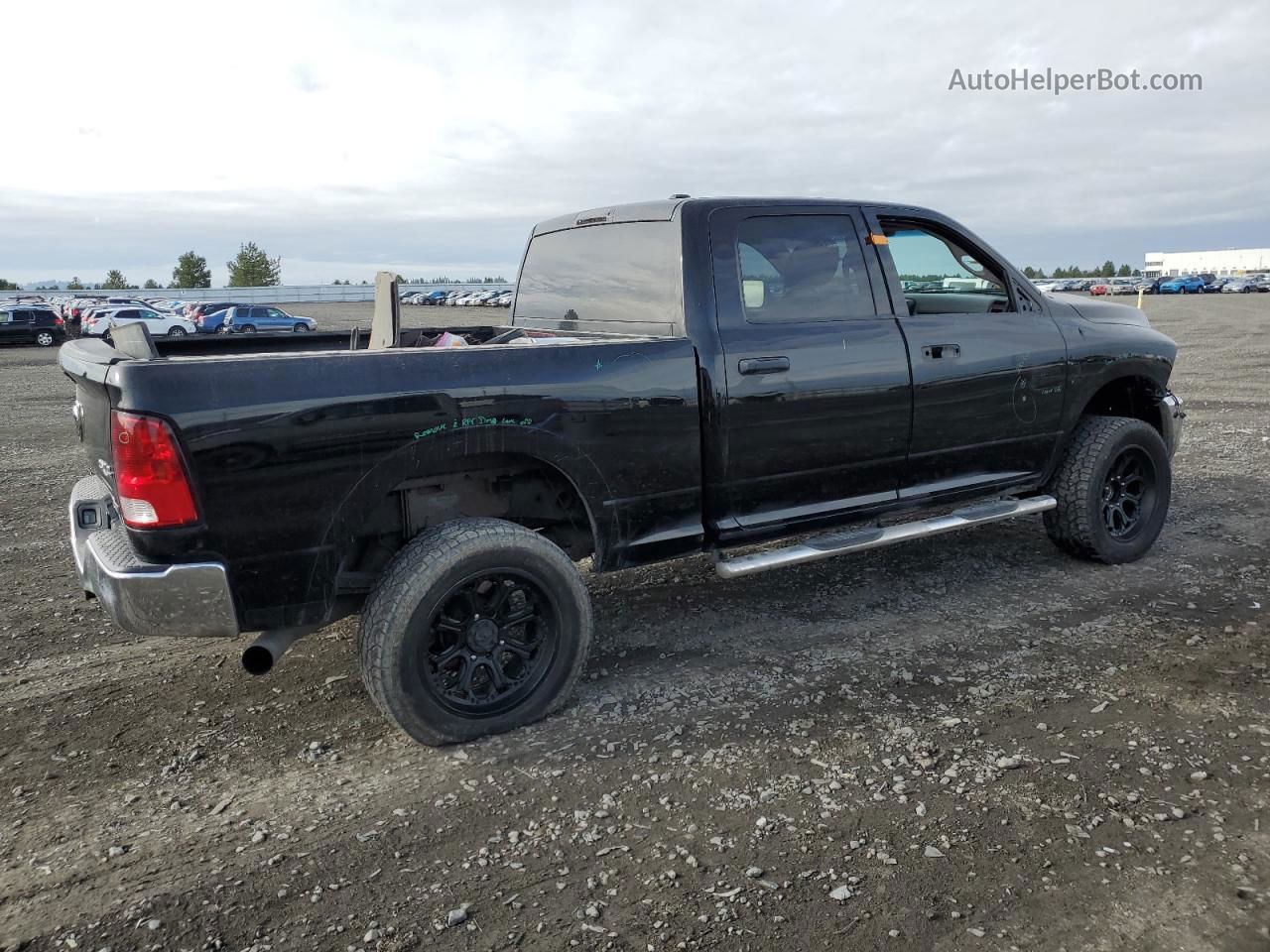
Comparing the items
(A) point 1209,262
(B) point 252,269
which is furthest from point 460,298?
(A) point 1209,262

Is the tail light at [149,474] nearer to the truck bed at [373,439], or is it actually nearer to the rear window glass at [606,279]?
the truck bed at [373,439]

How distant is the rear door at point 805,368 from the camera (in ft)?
13.7

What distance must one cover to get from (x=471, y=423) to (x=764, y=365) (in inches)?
52.2

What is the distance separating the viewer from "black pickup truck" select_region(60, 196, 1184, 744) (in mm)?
3182

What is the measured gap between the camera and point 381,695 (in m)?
3.40

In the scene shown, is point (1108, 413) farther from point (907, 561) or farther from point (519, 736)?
point (519, 736)

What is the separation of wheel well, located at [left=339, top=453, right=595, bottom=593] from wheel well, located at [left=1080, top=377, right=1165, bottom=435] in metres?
3.32

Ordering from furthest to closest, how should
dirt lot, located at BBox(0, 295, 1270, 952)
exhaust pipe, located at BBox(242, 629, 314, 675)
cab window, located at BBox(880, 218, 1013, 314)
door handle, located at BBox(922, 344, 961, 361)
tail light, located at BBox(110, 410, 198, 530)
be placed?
1. cab window, located at BBox(880, 218, 1013, 314)
2. door handle, located at BBox(922, 344, 961, 361)
3. exhaust pipe, located at BBox(242, 629, 314, 675)
4. tail light, located at BBox(110, 410, 198, 530)
5. dirt lot, located at BBox(0, 295, 1270, 952)

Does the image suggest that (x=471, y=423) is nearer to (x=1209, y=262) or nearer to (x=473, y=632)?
(x=473, y=632)

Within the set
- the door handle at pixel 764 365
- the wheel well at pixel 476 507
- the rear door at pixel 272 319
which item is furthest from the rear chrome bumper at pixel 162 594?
the rear door at pixel 272 319

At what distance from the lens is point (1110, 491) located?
559cm

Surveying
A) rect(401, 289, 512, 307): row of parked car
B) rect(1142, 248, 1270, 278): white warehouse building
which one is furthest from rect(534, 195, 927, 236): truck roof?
rect(1142, 248, 1270, 278): white warehouse building

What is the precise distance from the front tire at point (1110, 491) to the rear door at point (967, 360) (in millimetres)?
234

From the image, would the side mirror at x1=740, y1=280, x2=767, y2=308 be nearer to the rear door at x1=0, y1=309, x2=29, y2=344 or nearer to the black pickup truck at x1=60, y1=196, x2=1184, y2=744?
the black pickup truck at x1=60, y1=196, x2=1184, y2=744
